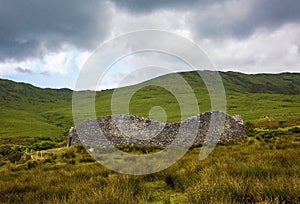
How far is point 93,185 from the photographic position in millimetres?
Result: 8219

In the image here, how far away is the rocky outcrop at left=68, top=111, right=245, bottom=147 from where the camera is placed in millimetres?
26609

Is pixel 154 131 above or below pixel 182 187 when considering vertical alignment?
above

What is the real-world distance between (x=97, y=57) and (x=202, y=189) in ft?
29.5

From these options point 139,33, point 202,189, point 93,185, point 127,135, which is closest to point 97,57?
point 139,33

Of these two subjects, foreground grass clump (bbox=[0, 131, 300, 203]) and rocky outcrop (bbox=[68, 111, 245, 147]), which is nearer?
foreground grass clump (bbox=[0, 131, 300, 203])

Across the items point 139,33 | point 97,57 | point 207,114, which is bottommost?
→ point 207,114

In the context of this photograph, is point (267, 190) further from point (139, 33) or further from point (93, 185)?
point (139, 33)

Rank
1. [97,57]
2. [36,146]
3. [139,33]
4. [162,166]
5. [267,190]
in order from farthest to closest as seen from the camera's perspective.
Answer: [36,146] → [139,33] → [97,57] → [162,166] → [267,190]

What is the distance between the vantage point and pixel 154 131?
89.5 ft

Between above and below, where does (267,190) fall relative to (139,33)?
below

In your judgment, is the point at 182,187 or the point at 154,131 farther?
the point at 154,131

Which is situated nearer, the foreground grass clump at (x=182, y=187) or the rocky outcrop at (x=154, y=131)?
the foreground grass clump at (x=182, y=187)

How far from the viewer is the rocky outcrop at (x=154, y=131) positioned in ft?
87.3

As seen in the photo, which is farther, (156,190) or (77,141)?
(77,141)
